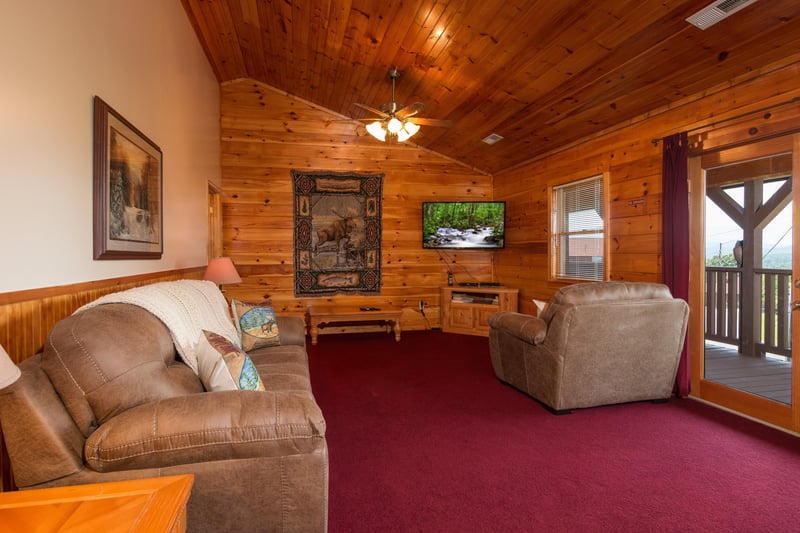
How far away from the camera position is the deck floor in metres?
3.06

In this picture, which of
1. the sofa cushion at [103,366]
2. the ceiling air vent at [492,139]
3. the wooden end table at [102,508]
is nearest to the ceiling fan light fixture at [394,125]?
the ceiling air vent at [492,139]

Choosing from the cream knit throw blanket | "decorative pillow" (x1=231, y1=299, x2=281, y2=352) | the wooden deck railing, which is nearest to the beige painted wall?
the cream knit throw blanket

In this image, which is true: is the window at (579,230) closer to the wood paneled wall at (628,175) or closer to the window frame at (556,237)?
the window frame at (556,237)

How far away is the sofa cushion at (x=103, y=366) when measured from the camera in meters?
1.29

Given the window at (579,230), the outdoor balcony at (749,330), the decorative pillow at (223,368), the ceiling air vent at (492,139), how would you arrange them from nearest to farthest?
the decorative pillow at (223,368), the outdoor balcony at (749,330), the window at (579,230), the ceiling air vent at (492,139)

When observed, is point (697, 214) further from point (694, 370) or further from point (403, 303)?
point (403, 303)

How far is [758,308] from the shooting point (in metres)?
3.77

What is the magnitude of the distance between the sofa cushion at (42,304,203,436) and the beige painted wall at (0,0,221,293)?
0.39 metres

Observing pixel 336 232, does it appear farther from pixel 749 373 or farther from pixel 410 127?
pixel 749 373

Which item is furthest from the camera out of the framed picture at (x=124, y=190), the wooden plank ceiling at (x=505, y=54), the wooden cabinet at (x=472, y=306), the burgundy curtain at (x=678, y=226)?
the wooden cabinet at (x=472, y=306)

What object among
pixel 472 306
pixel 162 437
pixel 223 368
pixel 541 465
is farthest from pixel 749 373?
pixel 162 437

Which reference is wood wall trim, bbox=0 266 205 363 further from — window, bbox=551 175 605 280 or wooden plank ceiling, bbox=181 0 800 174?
window, bbox=551 175 605 280

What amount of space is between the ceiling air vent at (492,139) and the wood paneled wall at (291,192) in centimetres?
110

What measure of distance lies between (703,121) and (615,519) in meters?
2.94
